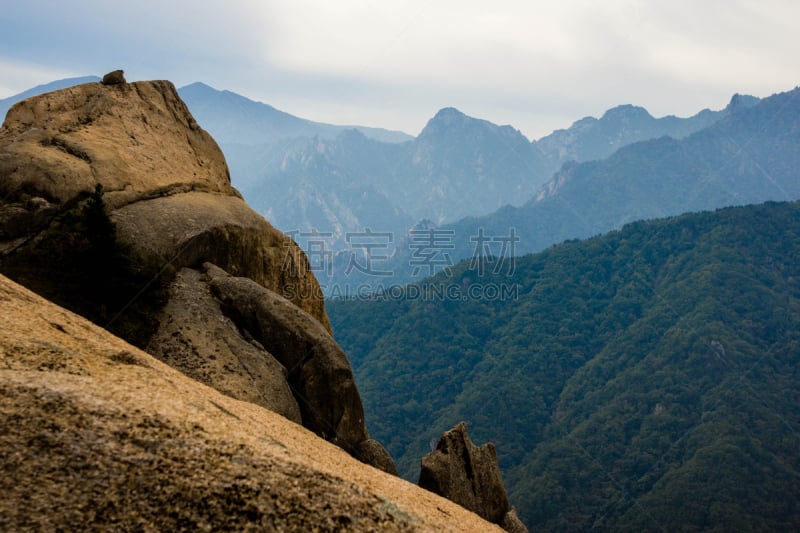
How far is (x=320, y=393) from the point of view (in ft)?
96.9

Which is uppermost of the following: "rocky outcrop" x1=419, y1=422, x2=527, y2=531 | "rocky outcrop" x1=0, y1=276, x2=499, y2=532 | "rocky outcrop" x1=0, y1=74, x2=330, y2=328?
"rocky outcrop" x1=0, y1=74, x2=330, y2=328

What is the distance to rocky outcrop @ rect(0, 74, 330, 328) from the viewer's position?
2770 centimetres

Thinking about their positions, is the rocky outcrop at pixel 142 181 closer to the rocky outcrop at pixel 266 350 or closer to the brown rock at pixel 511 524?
the rocky outcrop at pixel 266 350

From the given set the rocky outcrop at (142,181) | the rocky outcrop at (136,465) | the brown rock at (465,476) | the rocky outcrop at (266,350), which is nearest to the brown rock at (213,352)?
the rocky outcrop at (266,350)

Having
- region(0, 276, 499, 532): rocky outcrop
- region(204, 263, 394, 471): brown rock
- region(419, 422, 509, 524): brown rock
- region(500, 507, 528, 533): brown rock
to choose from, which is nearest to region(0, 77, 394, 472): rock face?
region(204, 263, 394, 471): brown rock

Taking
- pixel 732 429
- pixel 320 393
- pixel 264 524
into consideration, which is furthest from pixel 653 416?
pixel 264 524

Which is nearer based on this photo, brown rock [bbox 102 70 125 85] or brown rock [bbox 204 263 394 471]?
brown rock [bbox 204 263 394 471]

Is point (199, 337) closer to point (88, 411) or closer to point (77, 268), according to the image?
point (77, 268)

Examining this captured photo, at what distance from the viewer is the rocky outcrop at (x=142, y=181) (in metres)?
27.7

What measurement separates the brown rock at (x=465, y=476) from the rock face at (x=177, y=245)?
230 cm

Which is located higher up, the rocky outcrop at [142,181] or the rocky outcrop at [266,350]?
the rocky outcrop at [142,181]

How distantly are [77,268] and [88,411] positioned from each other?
43.0 ft

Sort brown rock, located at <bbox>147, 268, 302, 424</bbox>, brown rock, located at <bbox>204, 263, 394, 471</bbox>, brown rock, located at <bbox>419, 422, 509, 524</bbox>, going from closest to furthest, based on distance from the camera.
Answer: brown rock, located at <bbox>147, 268, 302, 424</bbox>, brown rock, located at <bbox>204, 263, 394, 471</bbox>, brown rock, located at <bbox>419, 422, 509, 524</bbox>

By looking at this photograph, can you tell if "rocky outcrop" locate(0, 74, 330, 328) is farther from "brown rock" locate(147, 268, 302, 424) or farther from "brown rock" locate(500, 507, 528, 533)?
"brown rock" locate(500, 507, 528, 533)
